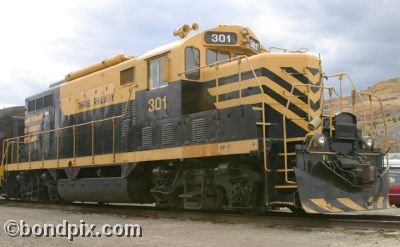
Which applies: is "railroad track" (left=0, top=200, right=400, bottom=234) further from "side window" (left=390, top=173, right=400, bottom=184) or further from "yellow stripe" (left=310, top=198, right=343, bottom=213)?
"side window" (left=390, top=173, right=400, bottom=184)

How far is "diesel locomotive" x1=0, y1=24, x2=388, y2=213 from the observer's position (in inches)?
349

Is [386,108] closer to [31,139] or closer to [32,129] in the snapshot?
[32,129]

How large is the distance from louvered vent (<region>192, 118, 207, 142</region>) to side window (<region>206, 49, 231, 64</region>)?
168 cm

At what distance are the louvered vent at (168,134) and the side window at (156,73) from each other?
1000 millimetres

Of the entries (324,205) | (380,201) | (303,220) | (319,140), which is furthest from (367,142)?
(303,220)

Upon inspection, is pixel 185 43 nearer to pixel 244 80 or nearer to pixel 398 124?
pixel 244 80

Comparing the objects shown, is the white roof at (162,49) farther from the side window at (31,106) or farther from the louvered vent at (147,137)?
the side window at (31,106)

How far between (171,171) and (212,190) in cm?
136

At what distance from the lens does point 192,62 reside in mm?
10891

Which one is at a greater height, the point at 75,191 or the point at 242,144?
the point at 242,144

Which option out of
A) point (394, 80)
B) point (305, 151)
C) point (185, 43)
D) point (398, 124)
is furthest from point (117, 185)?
point (394, 80)

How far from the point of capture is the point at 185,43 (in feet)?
35.5

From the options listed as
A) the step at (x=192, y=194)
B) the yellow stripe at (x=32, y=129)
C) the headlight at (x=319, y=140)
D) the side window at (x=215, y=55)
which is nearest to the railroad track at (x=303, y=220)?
the step at (x=192, y=194)

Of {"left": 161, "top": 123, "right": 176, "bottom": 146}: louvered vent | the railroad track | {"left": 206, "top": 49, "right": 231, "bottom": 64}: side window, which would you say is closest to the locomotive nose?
the railroad track
